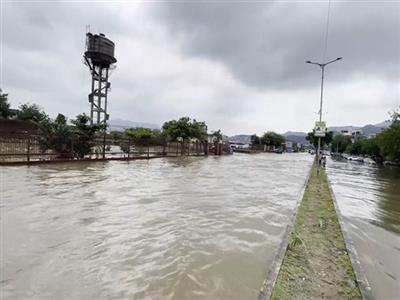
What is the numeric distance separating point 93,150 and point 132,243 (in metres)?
15.0

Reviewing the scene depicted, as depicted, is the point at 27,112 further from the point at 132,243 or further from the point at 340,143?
the point at 340,143

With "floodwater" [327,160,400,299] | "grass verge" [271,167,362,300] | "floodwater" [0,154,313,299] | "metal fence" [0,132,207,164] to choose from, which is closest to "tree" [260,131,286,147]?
"metal fence" [0,132,207,164]

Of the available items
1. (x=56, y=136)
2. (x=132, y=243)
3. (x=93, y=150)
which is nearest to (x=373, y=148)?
(x=93, y=150)

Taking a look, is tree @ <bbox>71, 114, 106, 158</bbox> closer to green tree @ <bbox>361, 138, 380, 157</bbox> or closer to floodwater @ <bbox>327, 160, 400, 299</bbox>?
floodwater @ <bbox>327, 160, 400, 299</bbox>

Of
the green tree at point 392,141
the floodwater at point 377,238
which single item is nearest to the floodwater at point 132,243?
the floodwater at point 377,238

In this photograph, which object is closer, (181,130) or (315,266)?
(315,266)

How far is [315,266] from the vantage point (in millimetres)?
4309

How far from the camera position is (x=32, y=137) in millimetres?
15258

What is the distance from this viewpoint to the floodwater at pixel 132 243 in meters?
3.57

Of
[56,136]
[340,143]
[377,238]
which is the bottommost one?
[377,238]

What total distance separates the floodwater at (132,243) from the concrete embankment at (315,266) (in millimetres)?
325

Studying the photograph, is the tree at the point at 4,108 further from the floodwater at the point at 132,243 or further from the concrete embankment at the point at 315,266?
the concrete embankment at the point at 315,266

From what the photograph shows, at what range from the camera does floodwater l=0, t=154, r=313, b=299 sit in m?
3.57

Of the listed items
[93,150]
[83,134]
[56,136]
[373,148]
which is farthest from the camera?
[373,148]
